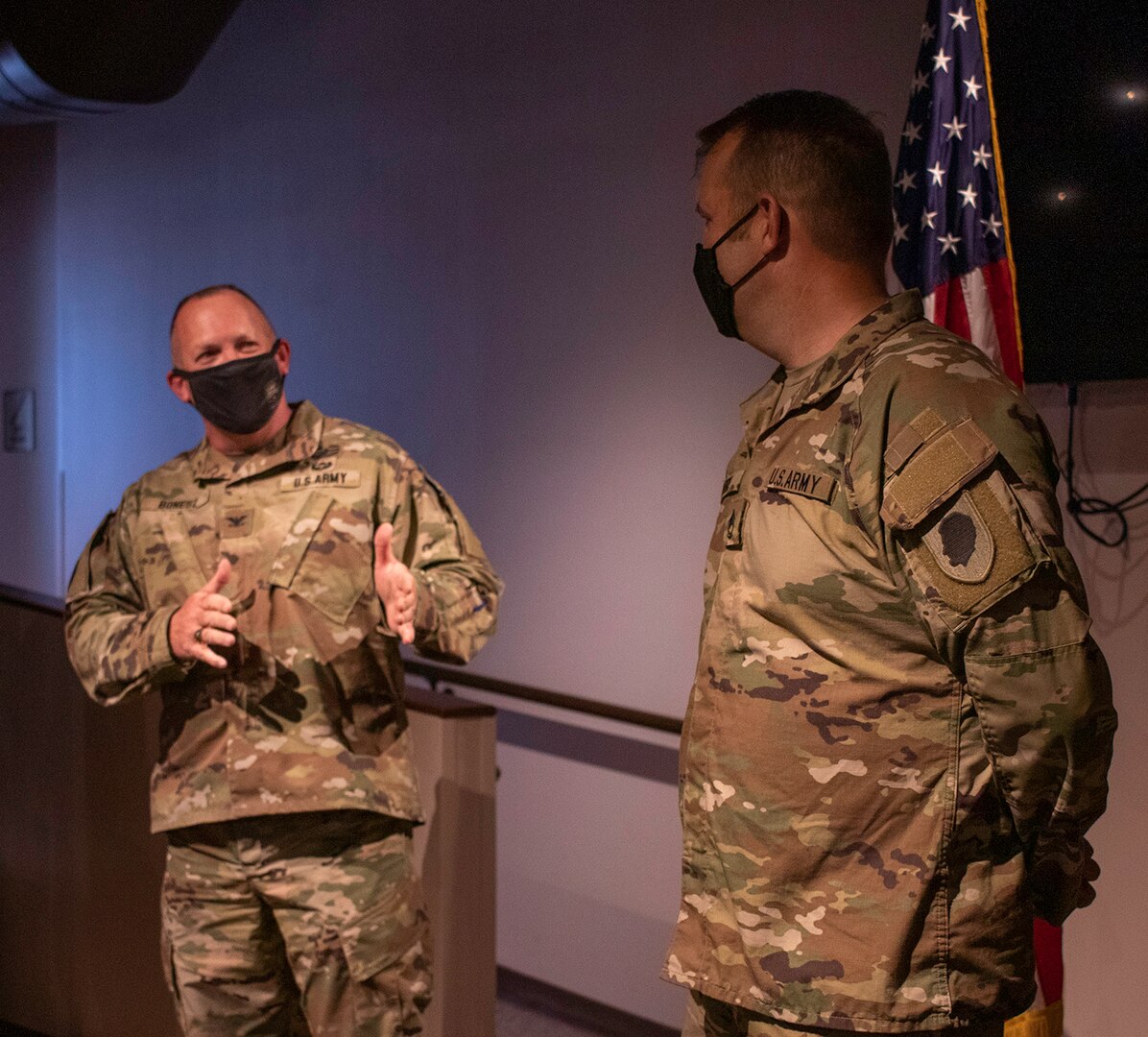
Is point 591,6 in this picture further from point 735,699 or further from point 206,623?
point 735,699

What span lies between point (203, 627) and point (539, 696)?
1.75 meters

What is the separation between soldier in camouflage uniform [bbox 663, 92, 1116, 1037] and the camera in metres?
1.22

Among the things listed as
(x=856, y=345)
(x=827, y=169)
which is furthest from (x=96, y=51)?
(x=856, y=345)

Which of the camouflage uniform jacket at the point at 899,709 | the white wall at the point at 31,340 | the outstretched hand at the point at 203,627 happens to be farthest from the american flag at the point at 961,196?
the white wall at the point at 31,340

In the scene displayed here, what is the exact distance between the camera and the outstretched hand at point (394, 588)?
82.7 inches

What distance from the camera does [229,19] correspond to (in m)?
4.81

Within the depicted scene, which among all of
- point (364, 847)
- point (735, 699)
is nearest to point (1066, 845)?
point (735, 699)

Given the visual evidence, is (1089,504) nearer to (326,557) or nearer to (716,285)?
(716,285)

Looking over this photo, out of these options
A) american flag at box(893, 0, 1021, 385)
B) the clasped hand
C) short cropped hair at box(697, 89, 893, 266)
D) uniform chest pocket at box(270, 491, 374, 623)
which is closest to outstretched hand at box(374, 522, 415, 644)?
the clasped hand

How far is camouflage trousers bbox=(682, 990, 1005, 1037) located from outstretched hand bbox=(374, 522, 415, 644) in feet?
2.70

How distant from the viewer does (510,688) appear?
149 inches

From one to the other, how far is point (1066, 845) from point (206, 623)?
1378 mm

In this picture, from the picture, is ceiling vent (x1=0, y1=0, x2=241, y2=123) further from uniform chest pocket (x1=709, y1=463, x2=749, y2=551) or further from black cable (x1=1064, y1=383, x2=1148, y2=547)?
uniform chest pocket (x1=709, y1=463, x2=749, y2=551)

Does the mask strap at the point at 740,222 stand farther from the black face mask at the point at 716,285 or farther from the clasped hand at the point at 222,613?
the clasped hand at the point at 222,613
